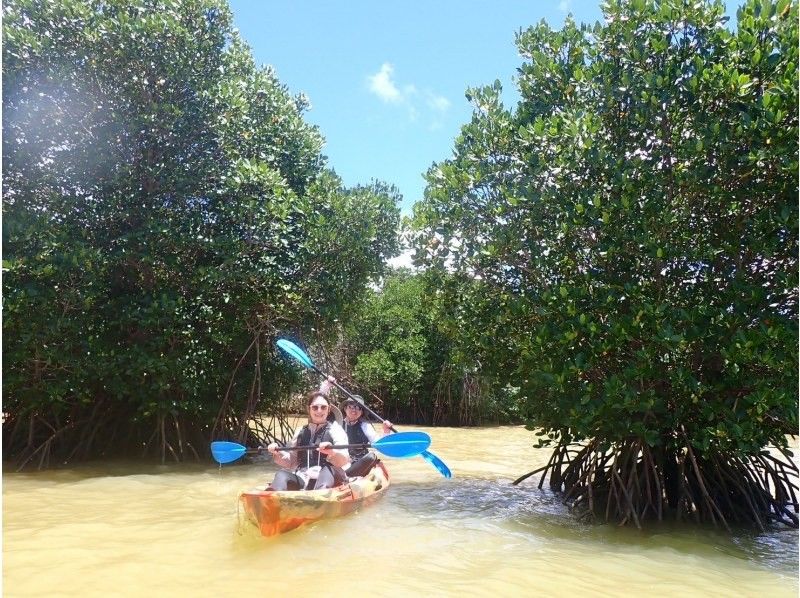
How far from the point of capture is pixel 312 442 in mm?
6164

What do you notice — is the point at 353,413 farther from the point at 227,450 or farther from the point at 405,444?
the point at 405,444

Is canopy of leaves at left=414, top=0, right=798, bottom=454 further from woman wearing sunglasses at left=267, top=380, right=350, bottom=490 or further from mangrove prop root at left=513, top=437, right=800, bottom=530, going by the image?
woman wearing sunglasses at left=267, top=380, right=350, bottom=490

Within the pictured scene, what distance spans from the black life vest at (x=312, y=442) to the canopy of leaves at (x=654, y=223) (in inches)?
81.2

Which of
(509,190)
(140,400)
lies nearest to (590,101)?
Result: (509,190)

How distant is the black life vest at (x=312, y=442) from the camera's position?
20.0ft

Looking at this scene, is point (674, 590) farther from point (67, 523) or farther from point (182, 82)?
point (182, 82)

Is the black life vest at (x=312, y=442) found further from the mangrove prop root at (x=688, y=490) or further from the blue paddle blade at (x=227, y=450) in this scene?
the mangrove prop root at (x=688, y=490)

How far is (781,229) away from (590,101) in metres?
2.18

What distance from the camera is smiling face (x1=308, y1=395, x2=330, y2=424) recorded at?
6.10m

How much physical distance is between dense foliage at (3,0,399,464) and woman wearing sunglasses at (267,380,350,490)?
315 centimetres

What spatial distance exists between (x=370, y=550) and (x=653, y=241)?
3.54 metres

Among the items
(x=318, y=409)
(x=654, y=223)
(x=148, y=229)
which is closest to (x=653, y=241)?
(x=654, y=223)

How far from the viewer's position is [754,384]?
510 cm

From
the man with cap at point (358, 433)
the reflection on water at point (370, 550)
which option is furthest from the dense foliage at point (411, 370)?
the reflection on water at point (370, 550)
